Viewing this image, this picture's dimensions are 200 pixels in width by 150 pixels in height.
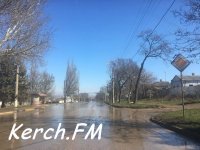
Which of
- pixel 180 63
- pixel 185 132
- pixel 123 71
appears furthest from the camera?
pixel 123 71

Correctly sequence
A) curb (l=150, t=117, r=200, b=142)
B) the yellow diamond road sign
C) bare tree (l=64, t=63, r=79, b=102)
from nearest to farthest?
curb (l=150, t=117, r=200, b=142) < the yellow diamond road sign < bare tree (l=64, t=63, r=79, b=102)

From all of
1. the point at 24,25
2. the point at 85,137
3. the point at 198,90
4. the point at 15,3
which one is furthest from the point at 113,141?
the point at 198,90

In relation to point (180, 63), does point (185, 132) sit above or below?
below

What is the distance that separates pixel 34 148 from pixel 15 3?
17412 millimetres

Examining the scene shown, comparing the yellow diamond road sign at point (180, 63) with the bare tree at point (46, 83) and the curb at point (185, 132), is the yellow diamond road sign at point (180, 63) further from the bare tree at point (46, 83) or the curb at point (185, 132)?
the bare tree at point (46, 83)

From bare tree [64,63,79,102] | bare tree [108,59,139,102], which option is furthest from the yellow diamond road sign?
bare tree [64,63,79,102]

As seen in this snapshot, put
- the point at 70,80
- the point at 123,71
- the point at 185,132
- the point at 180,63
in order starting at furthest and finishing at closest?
the point at 70,80 < the point at 123,71 < the point at 180,63 < the point at 185,132

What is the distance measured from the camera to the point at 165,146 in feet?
40.5

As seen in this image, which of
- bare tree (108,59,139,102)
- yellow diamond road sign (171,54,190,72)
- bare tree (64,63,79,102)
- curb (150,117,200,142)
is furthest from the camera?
bare tree (64,63,79,102)

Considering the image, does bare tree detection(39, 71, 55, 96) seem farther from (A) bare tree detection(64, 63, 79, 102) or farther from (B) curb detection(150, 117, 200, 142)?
(B) curb detection(150, 117, 200, 142)

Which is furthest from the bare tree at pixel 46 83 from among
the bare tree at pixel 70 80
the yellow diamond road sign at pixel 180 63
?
the yellow diamond road sign at pixel 180 63

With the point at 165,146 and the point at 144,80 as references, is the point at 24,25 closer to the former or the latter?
the point at 165,146

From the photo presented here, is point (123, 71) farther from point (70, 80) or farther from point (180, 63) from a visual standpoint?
point (180, 63)

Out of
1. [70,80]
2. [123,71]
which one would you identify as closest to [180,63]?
[123,71]
